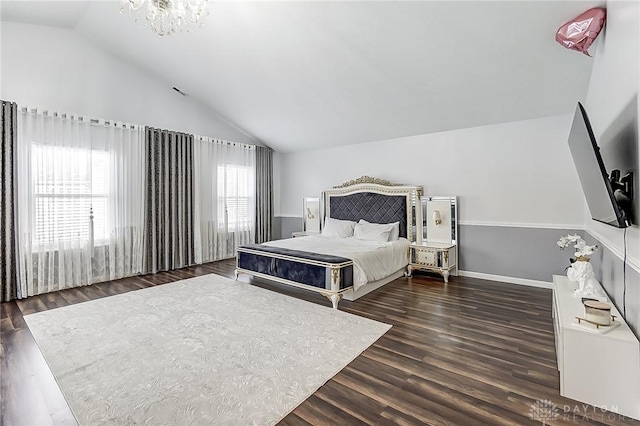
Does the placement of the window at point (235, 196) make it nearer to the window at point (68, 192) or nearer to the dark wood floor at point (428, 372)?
the window at point (68, 192)

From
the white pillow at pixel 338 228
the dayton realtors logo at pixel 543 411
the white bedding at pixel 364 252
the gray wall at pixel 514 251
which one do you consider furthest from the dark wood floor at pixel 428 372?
the white pillow at pixel 338 228

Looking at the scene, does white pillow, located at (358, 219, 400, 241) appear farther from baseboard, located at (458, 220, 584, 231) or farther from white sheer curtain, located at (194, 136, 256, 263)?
white sheer curtain, located at (194, 136, 256, 263)

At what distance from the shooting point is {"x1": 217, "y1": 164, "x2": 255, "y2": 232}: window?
618 cm

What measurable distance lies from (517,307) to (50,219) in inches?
237

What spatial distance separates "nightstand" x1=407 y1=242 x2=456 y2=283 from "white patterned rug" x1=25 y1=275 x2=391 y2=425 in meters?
2.01

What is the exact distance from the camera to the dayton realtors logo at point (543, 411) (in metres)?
1.68

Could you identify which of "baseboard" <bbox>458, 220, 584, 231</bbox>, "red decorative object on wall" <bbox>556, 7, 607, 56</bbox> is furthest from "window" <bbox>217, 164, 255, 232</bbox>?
"red decorative object on wall" <bbox>556, 7, 607, 56</bbox>

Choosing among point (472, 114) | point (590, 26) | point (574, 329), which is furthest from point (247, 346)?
point (472, 114)

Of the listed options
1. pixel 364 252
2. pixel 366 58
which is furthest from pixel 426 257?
pixel 366 58

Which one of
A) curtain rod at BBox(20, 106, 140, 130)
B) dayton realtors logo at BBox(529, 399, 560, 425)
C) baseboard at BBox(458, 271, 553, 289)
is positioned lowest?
dayton realtors logo at BBox(529, 399, 560, 425)

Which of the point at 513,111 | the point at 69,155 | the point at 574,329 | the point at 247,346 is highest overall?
the point at 513,111

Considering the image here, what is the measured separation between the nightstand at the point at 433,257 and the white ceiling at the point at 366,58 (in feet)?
6.31

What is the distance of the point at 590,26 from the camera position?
7.98 ft

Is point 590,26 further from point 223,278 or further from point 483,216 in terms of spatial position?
point 223,278
